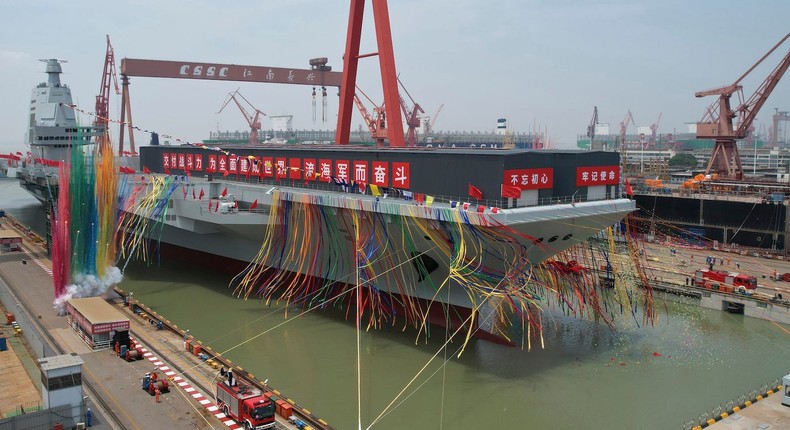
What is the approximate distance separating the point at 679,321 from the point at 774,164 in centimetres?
7524

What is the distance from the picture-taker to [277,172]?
23109mm

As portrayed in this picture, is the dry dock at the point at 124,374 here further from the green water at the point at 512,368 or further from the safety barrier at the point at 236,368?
the green water at the point at 512,368

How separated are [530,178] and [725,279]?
11619mm

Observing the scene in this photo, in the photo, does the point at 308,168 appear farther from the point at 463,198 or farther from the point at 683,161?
the point at 683,161

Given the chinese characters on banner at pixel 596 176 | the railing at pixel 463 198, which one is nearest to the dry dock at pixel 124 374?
the railing at pixel 463 198

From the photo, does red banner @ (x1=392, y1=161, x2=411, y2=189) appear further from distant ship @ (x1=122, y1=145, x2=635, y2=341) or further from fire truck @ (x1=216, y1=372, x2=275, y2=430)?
fire truck @ (x1=216, y1=372, x2=275, y2=430)

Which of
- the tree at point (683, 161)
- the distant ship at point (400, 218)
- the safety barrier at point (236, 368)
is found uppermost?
the tree at point (683, 161)

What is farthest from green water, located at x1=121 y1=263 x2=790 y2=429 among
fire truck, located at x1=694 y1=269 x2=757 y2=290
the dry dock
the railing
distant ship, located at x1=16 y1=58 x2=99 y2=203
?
distant ship, located at x1=16 y1=58 x2=99 y2=203

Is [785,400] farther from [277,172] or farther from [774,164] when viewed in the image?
[774,164]

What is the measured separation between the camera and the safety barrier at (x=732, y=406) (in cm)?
1270

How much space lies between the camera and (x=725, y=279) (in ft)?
77.3

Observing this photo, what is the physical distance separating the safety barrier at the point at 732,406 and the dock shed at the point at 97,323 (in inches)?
507

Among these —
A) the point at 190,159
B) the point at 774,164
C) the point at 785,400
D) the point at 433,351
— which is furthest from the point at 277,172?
the point at 774,164

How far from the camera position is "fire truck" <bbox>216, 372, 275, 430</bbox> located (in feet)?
38.0
